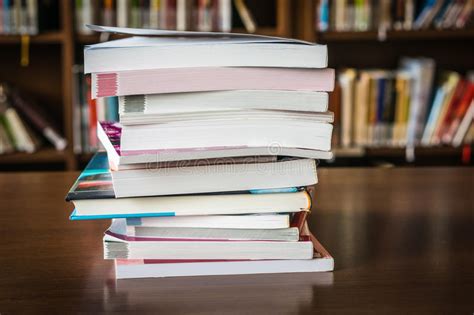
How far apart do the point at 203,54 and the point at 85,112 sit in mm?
1974

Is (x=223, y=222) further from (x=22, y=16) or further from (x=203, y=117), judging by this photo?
(x=22, y=16)

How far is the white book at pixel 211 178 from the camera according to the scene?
2.36 ft

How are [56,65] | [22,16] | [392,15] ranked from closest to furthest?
[22,16] → [392,15] → [56,65]

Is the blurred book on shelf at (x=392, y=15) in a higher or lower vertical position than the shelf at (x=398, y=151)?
higher

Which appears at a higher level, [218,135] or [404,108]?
[218,135]

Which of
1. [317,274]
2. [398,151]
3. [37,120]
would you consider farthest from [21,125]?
[317,274]

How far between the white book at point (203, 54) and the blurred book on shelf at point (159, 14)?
1.87 meters

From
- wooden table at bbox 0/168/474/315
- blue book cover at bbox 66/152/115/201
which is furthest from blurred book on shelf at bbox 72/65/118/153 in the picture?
blue book cover at bbox 66/152/115/201

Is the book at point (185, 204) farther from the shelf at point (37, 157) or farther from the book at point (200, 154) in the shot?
the shelf at point (37, 157)

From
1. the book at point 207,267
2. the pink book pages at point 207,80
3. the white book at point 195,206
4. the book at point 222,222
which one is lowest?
the book at point 207,267

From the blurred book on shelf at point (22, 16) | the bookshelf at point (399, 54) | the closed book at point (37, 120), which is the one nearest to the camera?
the blurred book on shelf at point (22, 16)

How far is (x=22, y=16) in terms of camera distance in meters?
2.54

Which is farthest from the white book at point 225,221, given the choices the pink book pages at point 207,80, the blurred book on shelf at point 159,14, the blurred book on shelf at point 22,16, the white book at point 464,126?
the white book at point 464,126

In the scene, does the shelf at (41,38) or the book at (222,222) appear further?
the shelf at (41,38)
